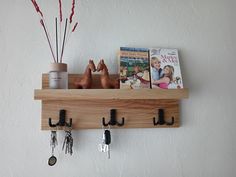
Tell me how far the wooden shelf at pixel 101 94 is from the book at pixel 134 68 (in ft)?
0.22

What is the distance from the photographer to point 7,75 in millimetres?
1033

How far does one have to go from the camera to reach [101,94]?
0.91 metres

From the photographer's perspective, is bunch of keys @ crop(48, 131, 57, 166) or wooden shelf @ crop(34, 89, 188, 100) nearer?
wooden shelf @ crop(34, 89, 188, 100)

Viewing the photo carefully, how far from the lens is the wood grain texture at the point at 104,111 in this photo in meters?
1.01

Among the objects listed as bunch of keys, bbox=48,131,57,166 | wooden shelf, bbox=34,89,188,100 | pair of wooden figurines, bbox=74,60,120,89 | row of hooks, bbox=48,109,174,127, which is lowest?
bunch of keys, bbox=48,131,57,166

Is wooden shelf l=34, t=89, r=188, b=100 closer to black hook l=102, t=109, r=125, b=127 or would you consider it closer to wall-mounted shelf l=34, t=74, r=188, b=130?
wall-mounted shelf l=34, t=74, r=188, b=130

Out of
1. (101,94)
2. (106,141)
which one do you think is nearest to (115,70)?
(101,94)

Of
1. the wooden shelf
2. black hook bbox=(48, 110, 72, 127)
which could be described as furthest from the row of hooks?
the wooden shelf

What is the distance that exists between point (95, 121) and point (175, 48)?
1.63ft

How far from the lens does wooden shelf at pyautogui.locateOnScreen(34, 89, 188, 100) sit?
0.89 metres

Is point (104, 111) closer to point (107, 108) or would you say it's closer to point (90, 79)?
point (107, 108)

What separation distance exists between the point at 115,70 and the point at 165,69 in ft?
0.71

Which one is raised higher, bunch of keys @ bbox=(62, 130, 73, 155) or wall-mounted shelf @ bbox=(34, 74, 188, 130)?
wall-mounted shelf @ bbox=(34, 74, 188, 130)

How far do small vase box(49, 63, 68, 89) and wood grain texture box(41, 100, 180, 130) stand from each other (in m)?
0.10
